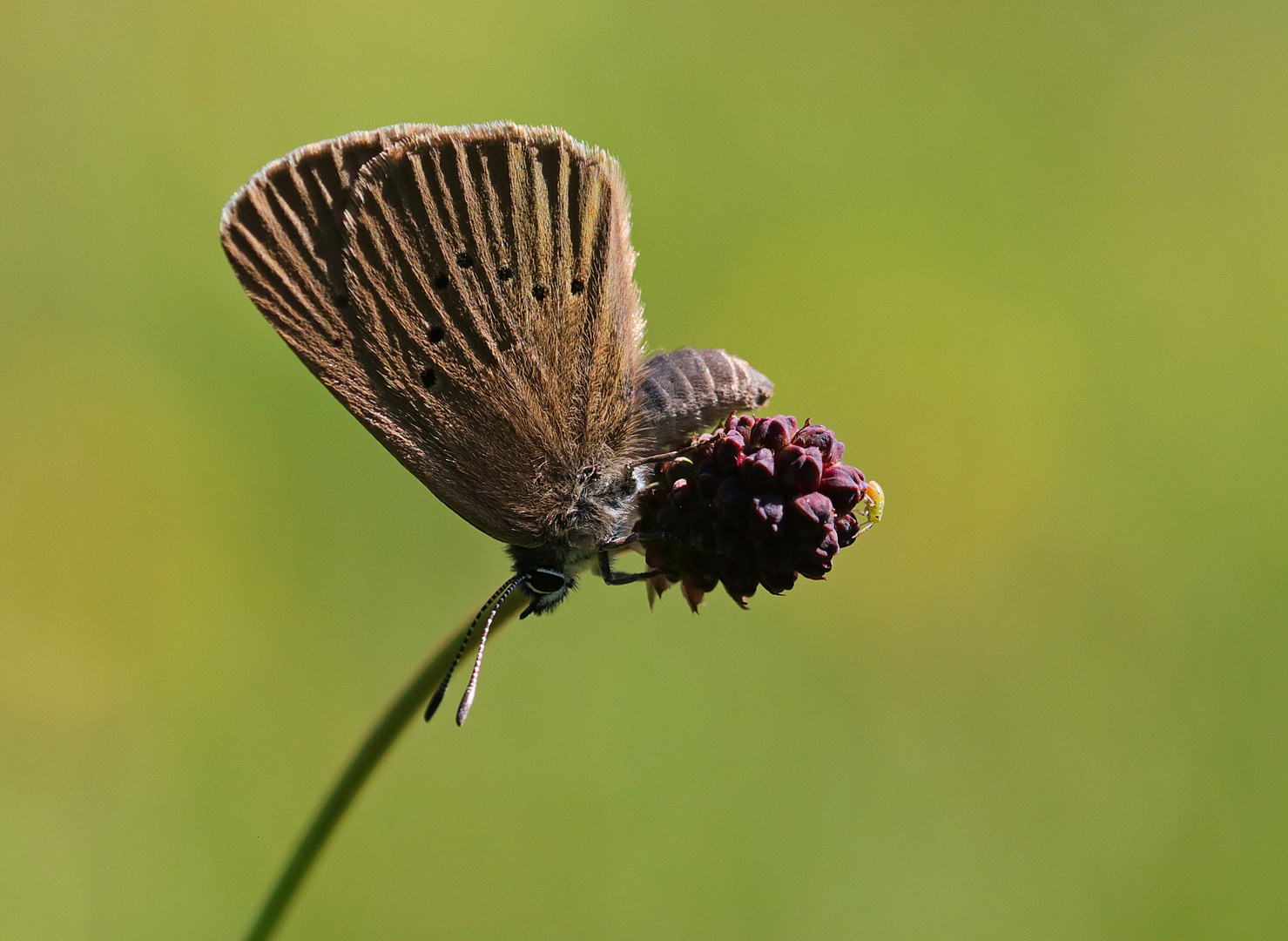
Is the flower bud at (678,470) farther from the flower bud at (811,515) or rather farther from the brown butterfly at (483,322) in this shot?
the flower bud at (811,515)

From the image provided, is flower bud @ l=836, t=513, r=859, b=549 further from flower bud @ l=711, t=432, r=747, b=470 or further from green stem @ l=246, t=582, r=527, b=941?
green stem @ l=246, t=582, r=527, b=941

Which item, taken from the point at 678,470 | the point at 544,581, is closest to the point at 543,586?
the point at 544,581

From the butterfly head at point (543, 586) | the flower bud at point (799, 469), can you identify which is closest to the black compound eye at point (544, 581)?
the butterfly head at point (543, 586)

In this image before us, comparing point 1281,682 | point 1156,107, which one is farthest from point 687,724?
point 1156,107

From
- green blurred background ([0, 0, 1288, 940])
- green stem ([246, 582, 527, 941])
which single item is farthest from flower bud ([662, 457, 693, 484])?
green blurred background ([0, 0, 1288, 940])

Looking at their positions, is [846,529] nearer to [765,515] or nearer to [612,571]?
[765,515]

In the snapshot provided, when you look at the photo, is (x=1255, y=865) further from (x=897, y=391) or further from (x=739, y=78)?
(x=739, y=78)
